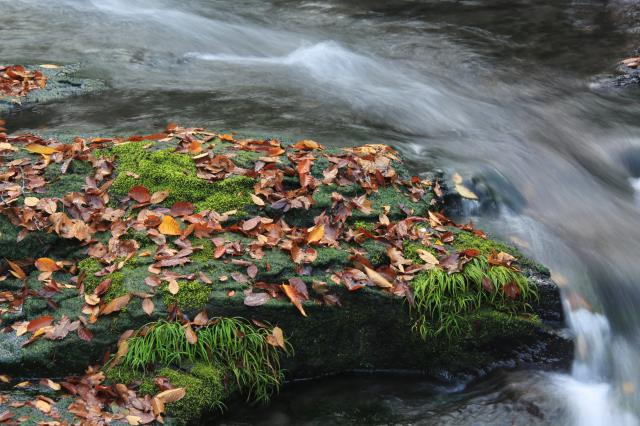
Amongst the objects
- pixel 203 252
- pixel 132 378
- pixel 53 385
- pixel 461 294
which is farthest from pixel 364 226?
pixel 53 385

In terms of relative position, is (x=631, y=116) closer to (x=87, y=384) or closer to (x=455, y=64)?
(x=455, y=64)

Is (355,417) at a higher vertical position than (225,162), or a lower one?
lower

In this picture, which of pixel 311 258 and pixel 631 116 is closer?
pixel 311 258

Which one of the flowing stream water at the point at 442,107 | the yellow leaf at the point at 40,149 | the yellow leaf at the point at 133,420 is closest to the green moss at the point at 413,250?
the flowing stream water at the point at 442,107

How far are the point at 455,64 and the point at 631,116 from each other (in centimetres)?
306

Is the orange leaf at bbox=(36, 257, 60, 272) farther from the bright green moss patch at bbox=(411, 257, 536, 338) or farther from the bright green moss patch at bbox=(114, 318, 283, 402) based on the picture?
the bright green moss patch at bbox=(411, 257, 536, 338)

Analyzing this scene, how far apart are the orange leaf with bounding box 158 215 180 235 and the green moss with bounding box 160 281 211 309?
0.55 meters

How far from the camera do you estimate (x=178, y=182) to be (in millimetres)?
5520

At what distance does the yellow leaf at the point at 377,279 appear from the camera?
491 cm

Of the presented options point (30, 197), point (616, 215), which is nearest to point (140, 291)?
point (30, 197)

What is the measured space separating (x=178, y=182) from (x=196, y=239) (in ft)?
2.36

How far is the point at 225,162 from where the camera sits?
580cm

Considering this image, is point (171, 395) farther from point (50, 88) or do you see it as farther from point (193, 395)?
point (50, 88)

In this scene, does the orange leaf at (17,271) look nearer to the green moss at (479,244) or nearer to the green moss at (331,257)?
the green moss at (331,257)
